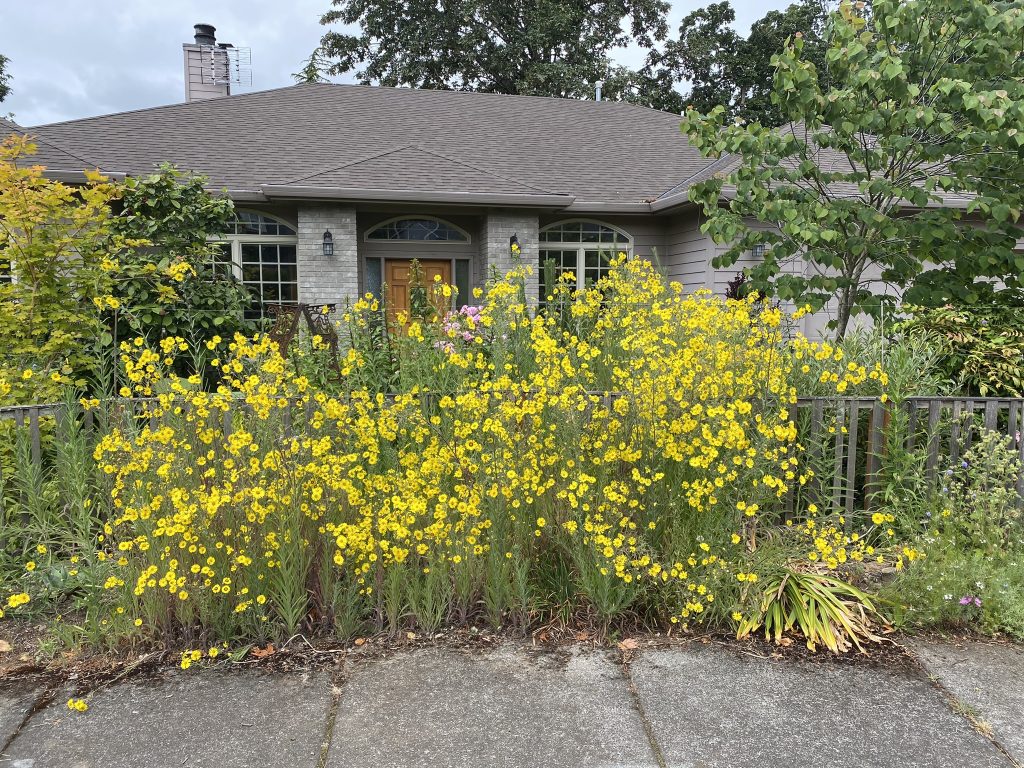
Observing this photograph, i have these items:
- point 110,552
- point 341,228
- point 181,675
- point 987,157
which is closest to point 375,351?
point 110,552

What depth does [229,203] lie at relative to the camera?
8516 millimetres

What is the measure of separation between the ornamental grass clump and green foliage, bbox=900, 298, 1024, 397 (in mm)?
2484

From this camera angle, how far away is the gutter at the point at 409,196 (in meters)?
10.2

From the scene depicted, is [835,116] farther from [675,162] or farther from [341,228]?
[675,162]

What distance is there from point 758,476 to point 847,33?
3.59 metres

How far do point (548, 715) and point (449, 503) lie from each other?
0.96 metres

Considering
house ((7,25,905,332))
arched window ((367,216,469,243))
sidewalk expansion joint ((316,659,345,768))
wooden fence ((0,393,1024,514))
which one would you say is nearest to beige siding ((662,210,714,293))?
house ((7,25,905,332))

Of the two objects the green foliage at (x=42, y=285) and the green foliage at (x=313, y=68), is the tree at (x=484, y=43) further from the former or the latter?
the green foliage at (x=42, y=285)

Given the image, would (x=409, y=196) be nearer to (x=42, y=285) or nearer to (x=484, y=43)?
(x=42, y=285)

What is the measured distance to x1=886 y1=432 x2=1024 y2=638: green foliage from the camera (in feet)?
11.0

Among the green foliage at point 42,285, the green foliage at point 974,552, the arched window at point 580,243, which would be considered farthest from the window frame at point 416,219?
the green foliage at point 974,552

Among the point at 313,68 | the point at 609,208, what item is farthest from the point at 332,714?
the point at 313,68

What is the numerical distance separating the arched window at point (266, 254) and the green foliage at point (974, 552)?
31.4 feet

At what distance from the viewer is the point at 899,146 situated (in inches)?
194
